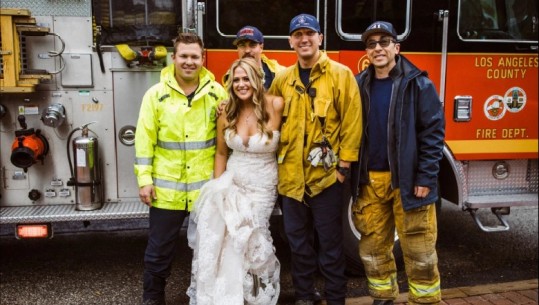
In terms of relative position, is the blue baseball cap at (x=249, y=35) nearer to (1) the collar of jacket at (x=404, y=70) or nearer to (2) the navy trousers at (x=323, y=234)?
(1) the collar of jacket at (x=404, y=70)

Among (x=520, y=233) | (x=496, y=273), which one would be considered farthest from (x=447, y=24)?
(x=520, y=233)

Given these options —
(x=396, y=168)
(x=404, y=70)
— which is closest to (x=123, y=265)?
Result: (x=396, y=168)

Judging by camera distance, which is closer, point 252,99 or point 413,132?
point 413,132

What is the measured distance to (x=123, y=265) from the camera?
5.19 m

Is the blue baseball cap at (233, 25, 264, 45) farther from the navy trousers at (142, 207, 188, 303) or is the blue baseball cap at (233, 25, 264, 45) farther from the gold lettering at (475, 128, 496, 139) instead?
the gold lettering at (475, 128, 496, 139)

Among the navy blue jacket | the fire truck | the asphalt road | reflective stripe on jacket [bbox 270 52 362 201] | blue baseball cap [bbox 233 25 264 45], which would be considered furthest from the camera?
the asphalt road

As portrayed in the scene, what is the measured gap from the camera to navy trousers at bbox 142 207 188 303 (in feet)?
12.5

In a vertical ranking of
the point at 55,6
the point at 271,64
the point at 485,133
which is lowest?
the point at 485,133

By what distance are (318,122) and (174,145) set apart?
977mm

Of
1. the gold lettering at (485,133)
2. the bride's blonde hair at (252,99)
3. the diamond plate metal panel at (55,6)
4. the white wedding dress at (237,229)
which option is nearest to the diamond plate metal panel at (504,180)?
the gold lettering at (485,133)

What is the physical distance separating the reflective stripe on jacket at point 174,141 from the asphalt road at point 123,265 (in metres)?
1.12

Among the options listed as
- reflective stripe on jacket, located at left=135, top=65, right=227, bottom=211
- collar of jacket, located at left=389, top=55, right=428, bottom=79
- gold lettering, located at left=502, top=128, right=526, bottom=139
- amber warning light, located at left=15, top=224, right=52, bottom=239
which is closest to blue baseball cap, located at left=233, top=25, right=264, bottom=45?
reflective stripe on jacket, located at left=135, top=65, right=227, bottom=211

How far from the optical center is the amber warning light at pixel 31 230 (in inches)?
165

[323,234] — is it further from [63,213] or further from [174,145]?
[63,213]
